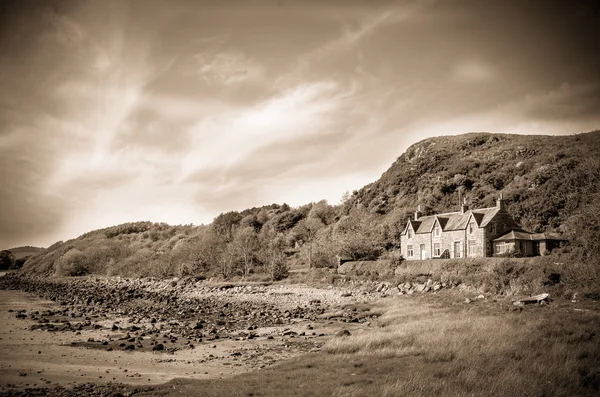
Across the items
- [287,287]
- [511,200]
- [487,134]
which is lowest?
[287,287]

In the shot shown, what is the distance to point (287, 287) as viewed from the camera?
51719 mm

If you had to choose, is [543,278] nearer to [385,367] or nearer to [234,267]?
[385,367]

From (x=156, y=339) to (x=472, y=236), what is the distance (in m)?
41.2

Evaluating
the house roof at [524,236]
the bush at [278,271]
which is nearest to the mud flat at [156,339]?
the house roof at [524,236]

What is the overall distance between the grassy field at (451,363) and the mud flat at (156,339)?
245cm

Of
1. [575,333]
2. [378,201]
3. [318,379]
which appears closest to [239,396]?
[318,379]

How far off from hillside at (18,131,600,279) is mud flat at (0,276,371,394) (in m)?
23.2

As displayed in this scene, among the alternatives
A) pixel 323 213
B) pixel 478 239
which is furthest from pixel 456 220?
pixel 323 213

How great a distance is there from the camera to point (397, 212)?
8800 centimetres

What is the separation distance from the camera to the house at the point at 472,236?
45.5 metres

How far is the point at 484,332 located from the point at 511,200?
61.5 meters

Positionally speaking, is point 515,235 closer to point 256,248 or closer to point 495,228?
point 495,228

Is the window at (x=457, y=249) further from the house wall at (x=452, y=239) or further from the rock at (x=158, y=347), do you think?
the rock at (x=158, y=347)

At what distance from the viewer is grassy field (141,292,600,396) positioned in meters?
12.7
